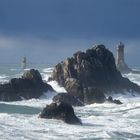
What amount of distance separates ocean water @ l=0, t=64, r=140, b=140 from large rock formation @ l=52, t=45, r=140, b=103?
1455cm

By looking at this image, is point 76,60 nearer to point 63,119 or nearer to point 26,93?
point 26,93

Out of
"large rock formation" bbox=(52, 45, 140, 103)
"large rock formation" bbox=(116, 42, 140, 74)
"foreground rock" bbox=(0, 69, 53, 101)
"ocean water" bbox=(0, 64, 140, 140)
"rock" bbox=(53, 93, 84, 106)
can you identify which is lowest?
"ocean water" bbox=(0, 64, 140, 140)

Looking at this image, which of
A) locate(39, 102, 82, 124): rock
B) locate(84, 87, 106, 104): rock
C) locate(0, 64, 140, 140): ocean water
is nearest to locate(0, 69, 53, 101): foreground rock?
locate(0, 64, 140, 140): ocean water

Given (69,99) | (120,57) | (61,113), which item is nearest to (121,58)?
(120,57)

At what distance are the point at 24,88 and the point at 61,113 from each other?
24.7 m

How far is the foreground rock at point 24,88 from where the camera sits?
73.5 m

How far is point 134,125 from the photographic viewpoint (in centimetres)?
5047

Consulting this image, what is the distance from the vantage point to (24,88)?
248 ft

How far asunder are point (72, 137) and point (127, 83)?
149ft

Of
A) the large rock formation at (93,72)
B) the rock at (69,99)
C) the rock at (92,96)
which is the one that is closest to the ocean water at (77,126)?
the rock at (69,99)

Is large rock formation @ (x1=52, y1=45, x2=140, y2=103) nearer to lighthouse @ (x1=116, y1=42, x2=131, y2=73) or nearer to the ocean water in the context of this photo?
the ocean water

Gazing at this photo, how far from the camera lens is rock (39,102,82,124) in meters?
50.7

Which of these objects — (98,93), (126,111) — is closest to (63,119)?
(126,111)

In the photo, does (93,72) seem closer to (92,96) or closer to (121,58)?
(92,96)
